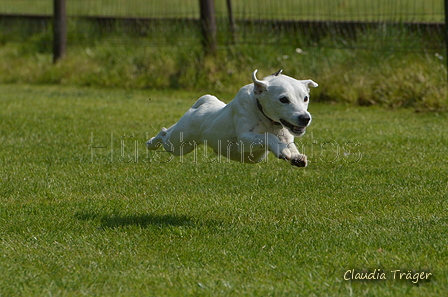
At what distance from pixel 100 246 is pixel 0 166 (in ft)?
9.58

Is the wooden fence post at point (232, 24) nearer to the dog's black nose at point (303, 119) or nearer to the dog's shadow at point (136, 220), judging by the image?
the dog's shadow at point (136, 220)

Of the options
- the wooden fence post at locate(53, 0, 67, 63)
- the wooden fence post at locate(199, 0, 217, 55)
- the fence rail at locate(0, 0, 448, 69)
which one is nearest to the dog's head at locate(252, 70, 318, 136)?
the fence rail at locate(0, 0, 448, 69)

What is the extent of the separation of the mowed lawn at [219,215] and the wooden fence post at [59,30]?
252 inches

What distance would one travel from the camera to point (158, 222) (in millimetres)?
5219

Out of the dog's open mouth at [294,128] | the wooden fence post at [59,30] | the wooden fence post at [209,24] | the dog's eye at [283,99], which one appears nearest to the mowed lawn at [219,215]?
the dog's open mouth at [294,128]

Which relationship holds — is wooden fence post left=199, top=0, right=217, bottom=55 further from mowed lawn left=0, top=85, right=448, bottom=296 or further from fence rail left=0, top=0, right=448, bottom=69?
mowed lawn left=0, top=85, right=448, bottom=296

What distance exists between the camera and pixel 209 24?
13.2 meters

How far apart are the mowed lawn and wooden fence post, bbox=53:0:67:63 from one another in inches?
252

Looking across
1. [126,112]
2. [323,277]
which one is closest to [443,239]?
[323,277]

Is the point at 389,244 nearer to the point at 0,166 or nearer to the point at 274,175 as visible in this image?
the point at 274,175

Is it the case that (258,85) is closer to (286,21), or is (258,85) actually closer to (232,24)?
(232,24)

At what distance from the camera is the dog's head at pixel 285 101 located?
15.0 ft

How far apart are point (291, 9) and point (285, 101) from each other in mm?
10610

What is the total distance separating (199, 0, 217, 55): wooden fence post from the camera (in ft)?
43.3
